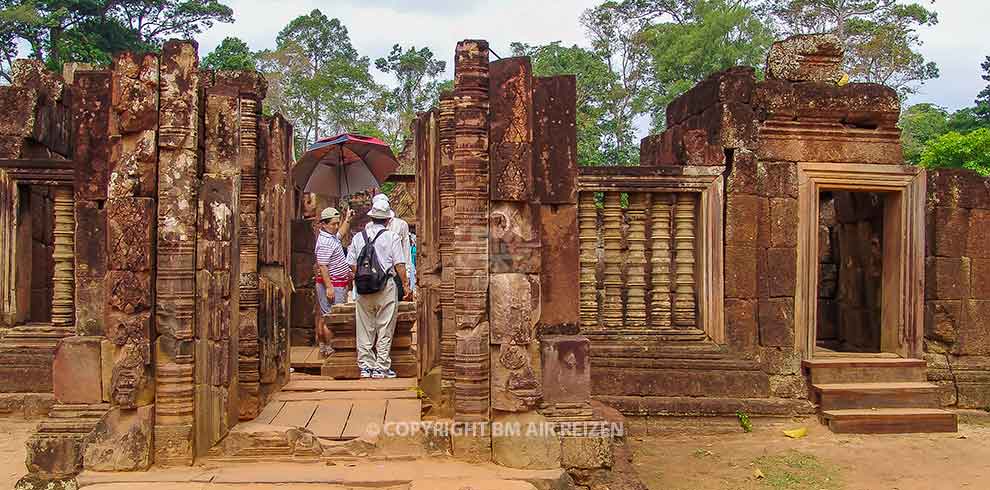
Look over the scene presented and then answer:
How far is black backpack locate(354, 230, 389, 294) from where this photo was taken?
A: 7133mm

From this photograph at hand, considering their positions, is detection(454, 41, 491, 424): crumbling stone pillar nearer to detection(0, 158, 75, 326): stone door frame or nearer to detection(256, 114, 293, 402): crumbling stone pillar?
detection(256, 114, 293, 402): crumbling stone pillar

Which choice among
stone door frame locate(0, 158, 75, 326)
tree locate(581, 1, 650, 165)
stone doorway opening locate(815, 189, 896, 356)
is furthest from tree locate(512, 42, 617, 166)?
stone door frame locate(0, 158, 75, 326)

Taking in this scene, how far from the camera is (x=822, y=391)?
7.36 meters

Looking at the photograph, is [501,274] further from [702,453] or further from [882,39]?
[882,39]

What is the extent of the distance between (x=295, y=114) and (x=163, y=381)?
29.3m

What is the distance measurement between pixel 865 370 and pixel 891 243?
129cm

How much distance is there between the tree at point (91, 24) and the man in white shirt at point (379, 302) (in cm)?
1684

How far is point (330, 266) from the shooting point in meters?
8.85

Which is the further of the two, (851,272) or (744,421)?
(851,272)

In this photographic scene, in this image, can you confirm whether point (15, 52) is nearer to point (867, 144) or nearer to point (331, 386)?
point (331, 386)

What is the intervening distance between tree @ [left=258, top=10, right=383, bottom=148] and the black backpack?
83.7 ft

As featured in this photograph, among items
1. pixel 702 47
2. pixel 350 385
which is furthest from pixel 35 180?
pixel 702 47

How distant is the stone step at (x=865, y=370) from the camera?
752 centimetres

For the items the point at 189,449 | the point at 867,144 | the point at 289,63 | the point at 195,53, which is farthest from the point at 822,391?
the point at 289,63
